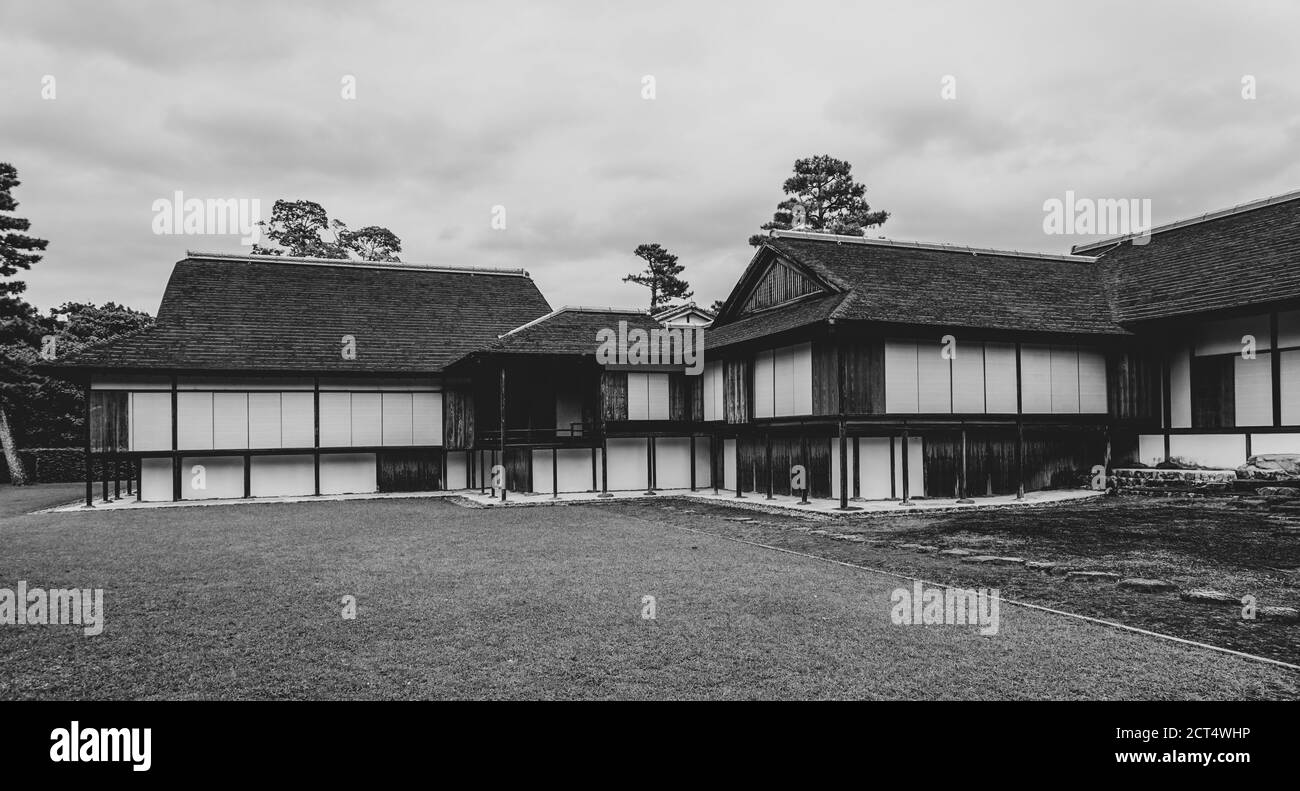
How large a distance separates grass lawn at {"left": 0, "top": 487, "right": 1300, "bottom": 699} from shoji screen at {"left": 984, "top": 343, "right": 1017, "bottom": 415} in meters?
10.7

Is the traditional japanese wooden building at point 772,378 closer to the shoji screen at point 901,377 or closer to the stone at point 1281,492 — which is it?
the shoji screen at point 901,377

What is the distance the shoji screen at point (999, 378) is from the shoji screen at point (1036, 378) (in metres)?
0.37

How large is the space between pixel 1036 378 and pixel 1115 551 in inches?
413

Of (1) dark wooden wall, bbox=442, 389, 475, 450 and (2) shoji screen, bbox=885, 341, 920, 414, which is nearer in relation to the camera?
(2) shoji screen, bbox=885, 341, 920, 414

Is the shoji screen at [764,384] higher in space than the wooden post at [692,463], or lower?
higher

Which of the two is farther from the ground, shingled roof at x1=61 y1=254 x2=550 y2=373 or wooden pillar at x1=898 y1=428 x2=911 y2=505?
shingled roof at x1=61 y1=254 x2=550 y2=373

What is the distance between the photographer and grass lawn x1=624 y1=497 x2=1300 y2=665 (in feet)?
25.2

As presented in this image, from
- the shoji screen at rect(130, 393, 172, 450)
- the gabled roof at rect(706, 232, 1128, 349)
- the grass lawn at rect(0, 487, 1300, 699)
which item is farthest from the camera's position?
the shoji screen at rect(130, 393, 172, 450)

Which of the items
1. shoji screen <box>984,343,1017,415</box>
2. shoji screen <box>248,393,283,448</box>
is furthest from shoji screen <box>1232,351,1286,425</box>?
shoji screen <box>248,393,283,448</box>

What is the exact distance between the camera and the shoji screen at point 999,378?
67.9ft

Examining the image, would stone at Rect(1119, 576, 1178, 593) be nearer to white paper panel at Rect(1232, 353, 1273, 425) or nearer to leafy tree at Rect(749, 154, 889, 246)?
white paper panel at Rect(1232, 353, 1273, 425)

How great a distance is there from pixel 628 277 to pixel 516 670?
4441cm

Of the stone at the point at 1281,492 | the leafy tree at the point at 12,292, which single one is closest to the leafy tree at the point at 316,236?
the leafy tree at the point at 12,292
